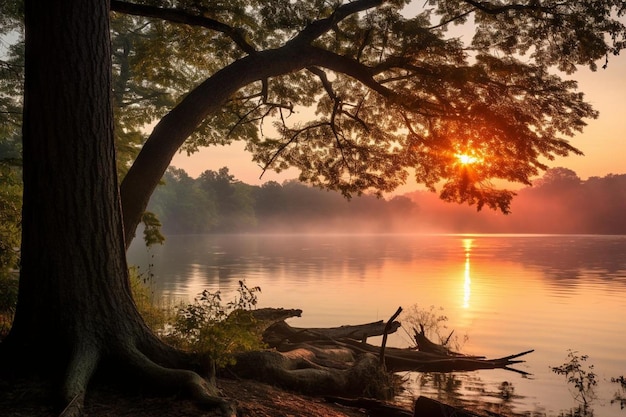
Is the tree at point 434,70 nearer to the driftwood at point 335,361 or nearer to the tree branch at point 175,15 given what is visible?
the tree branch at point 175,15

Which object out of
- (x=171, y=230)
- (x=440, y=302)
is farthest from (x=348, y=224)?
(x=440, y=302)

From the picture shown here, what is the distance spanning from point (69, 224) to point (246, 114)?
8368 millimetres

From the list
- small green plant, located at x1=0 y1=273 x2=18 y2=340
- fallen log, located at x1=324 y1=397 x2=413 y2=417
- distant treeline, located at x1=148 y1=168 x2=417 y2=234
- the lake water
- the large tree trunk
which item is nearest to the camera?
the large tree trunk

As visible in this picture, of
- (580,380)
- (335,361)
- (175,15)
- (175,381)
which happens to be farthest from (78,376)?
(580,380)

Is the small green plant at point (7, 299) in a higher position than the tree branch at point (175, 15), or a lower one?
lower

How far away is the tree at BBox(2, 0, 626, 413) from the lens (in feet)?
18.9

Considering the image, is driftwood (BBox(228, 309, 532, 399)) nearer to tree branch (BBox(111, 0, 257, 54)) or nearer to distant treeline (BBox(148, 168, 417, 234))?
tree branch (BBox(111, 0, 257, 54))

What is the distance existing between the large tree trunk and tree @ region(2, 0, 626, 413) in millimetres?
15

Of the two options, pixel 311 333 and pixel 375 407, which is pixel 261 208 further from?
pixel 375 407

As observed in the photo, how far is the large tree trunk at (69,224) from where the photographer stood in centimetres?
571

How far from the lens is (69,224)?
573 centimetres

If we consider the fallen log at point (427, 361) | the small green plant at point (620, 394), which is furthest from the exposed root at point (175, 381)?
the small green plant at point (620, 394)

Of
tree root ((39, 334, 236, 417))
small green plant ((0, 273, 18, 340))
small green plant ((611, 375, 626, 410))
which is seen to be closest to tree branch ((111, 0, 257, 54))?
small green plant ((0, 273, 18, 340))

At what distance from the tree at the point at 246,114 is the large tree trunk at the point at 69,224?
0.05 feet
